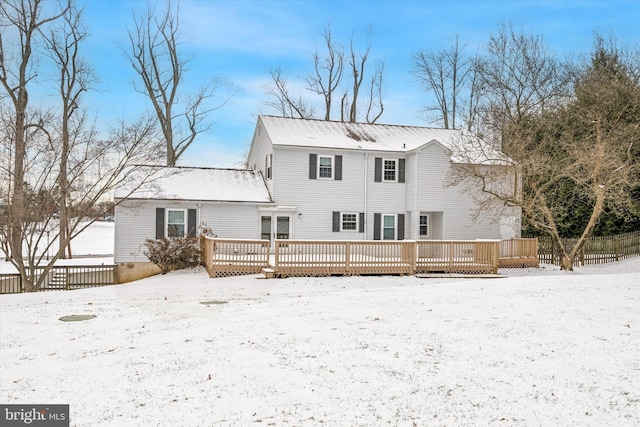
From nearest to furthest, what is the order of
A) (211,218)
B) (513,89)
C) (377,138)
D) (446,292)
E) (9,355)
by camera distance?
(9,355) → (446,292) → (211,218) → (377,138) → (513,89)

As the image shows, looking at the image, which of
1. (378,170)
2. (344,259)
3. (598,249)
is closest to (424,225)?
(378,170)

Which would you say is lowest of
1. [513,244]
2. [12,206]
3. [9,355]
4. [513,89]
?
[9,355]

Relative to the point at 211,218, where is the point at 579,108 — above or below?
above

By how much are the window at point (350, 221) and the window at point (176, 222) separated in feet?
24.6

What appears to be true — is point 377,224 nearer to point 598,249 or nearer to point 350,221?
point 350,221

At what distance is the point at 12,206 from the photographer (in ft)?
59.8

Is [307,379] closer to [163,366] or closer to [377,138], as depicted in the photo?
[163,366]

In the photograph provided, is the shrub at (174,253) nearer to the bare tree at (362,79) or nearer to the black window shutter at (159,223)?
the black window shutter at (159,223)

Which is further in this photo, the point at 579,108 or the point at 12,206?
the point at 579,108

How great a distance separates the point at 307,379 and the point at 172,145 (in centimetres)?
3026

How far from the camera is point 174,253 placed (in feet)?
64.6

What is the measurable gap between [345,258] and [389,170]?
8.30 m

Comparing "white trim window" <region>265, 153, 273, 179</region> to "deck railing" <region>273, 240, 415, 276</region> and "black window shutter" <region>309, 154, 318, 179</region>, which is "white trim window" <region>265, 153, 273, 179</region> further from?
"deck railing" <region>273, 240, 415, 276</region>

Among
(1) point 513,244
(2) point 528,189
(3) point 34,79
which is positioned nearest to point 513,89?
(2) point 528,189
